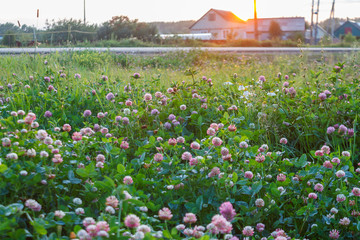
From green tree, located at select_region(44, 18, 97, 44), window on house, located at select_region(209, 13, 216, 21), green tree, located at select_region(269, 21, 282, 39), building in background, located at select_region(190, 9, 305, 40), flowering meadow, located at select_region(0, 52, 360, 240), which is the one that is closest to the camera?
flowering meadow, located at select_region(0, 52, 360, 240)

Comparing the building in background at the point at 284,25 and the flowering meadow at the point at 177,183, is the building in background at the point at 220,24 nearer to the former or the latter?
the building in background at the point at 284,25

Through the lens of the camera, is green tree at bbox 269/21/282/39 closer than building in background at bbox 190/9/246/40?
Yes

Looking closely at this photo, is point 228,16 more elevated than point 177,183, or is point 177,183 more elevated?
point 228,16

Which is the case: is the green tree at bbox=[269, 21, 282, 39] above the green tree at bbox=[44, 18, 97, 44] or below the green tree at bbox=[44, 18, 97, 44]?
above

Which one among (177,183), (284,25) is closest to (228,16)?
(284,25)

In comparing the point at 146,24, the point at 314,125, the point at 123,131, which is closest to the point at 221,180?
the point at 123,131

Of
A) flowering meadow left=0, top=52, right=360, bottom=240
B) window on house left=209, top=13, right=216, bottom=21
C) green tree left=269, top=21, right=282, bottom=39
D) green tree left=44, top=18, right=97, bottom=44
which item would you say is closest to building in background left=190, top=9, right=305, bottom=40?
window on house left=209, top=13, right=216, bottom=21

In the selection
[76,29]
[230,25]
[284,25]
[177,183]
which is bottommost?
[177,183]

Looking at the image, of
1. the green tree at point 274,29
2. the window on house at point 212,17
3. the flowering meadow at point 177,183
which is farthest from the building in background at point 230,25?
the flowering meadow at point 177,183

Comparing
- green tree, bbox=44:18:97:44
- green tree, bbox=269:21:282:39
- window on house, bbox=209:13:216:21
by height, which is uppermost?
window on house, bbox=209:13:216:21

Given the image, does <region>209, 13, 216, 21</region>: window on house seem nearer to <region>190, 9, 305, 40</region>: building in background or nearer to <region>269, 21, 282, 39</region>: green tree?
<region>190, 9, 305, 40</region>: building in background

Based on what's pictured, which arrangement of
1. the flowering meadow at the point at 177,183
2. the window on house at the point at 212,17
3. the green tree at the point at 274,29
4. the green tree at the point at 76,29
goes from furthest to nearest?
1. the window on house at the point at 212,17
2. the green tree at the point at 274,29
3. the green tree at the point at 76,29
4. the flowering meadow at the point at 177,183

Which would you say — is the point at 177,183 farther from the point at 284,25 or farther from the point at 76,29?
the point at 284,25

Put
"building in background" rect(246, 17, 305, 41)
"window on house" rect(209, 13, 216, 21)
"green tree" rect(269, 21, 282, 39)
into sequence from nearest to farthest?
"green tree" rect(269, 21, 282, 39)
"window on house" rect(209, 13, 216, 21)
"building in background" rect(246, 17, 305, 41)
